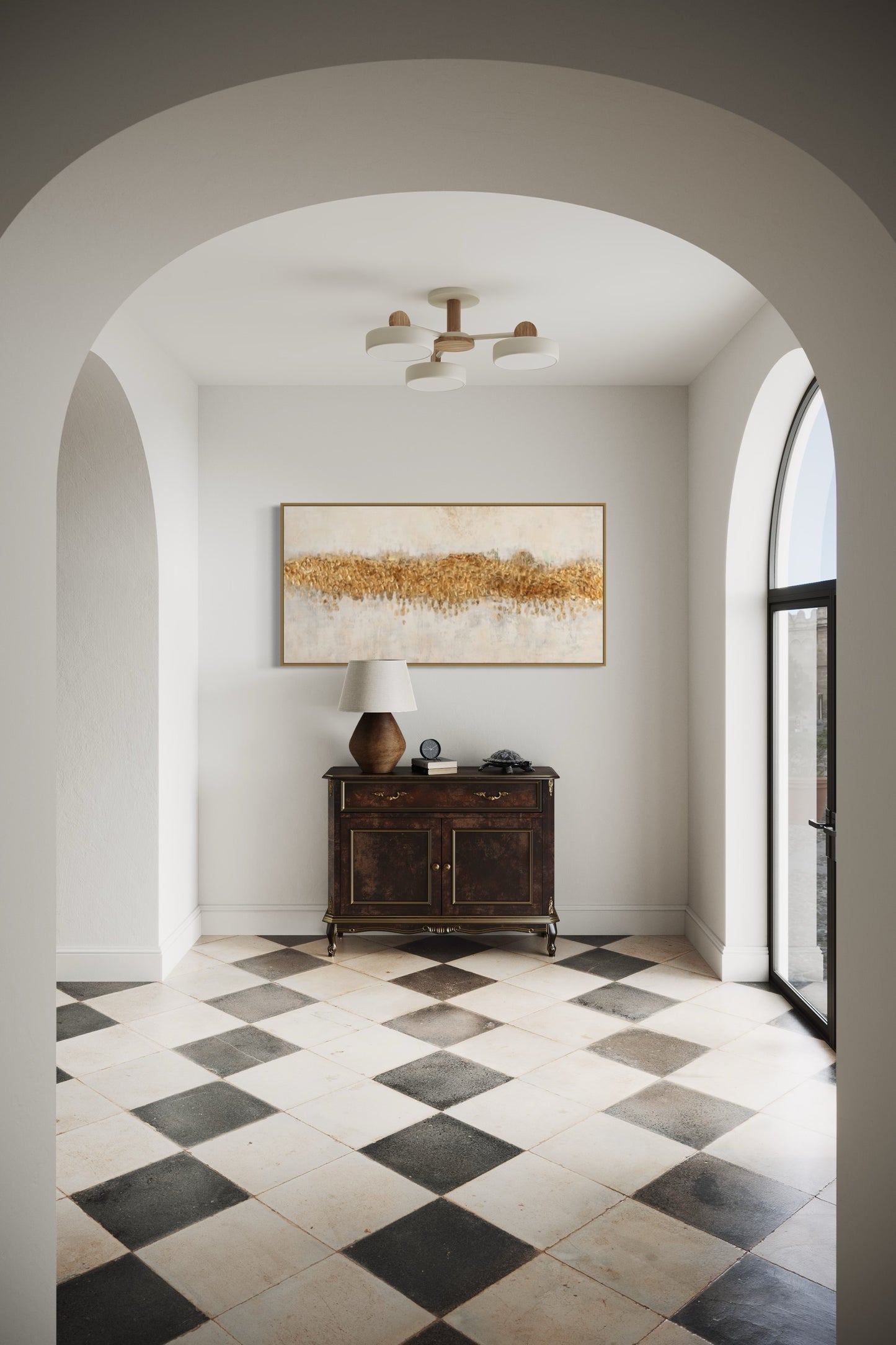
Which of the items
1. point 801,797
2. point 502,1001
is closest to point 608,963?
point 502,1001

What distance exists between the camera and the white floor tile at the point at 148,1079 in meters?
3.21

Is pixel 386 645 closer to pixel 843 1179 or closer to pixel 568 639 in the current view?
pixel 568 639

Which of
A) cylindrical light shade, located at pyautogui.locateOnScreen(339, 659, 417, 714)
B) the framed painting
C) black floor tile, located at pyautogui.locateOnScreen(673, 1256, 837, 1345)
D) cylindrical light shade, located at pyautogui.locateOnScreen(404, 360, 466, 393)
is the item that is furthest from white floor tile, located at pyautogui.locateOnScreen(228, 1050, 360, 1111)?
cylindrical light shade, located at pyautogui.locateOnScreen(404, 360, 466, 393)

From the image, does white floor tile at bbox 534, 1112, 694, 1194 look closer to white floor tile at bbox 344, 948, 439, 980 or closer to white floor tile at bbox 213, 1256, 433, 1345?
white floor tile at bbox 213, 1256, 433, 1345

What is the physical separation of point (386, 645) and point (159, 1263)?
3.19 meters

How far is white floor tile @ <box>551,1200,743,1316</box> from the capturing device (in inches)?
87.0

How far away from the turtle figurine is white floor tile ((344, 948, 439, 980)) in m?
0.97

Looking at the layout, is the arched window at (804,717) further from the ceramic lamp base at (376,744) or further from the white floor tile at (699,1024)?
the ceramic lamp base at (376,744)

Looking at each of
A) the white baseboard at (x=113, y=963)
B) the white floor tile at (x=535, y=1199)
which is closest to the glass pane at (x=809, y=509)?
the white floor tile at (x=535, y=1199)

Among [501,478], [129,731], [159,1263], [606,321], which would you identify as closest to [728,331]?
[606,321]

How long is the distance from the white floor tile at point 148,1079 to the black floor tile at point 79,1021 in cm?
40

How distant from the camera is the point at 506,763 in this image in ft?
15.7

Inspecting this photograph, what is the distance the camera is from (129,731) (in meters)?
4.40

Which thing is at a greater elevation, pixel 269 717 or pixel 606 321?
pixel 606 321
